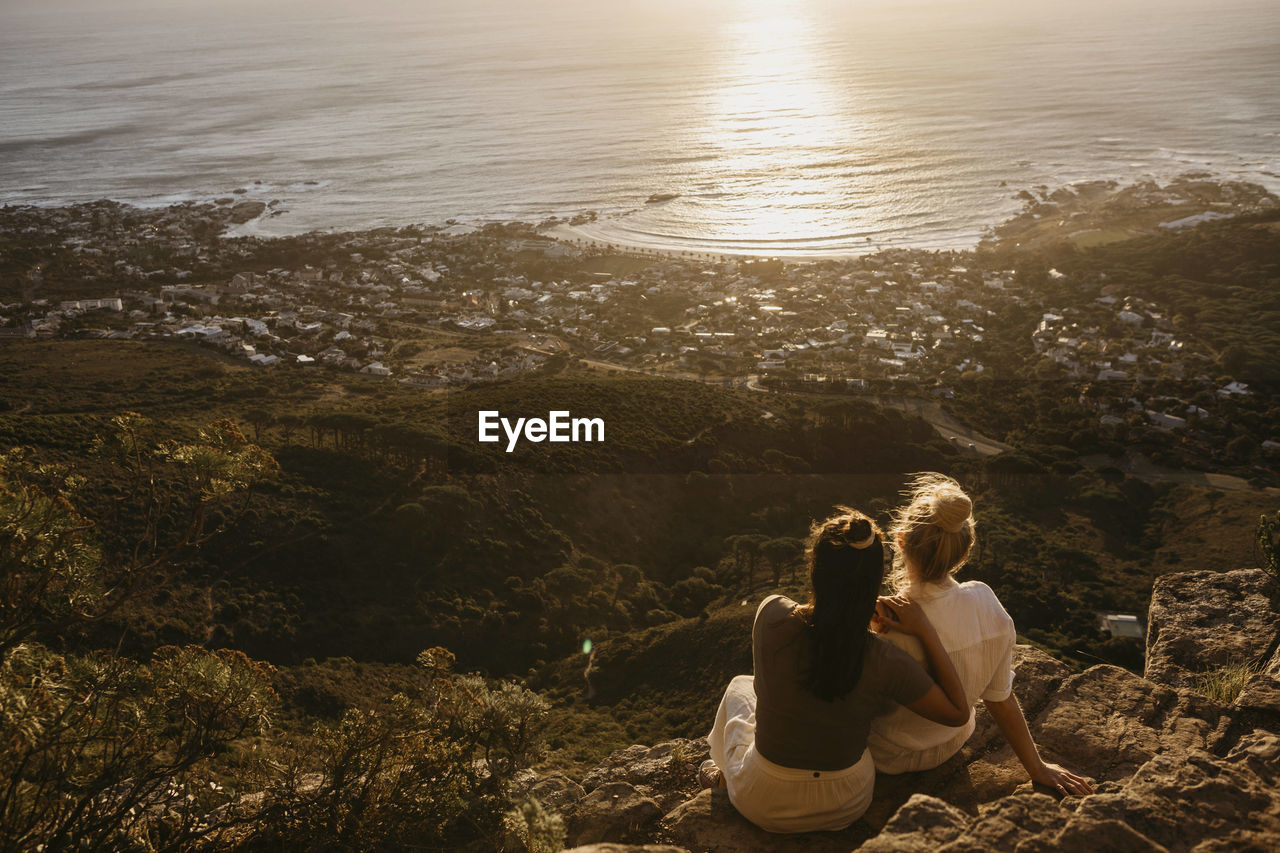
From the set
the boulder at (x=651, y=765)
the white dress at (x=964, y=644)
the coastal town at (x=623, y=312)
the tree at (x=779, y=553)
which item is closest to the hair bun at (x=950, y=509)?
the white dress at (x=964, y=644)

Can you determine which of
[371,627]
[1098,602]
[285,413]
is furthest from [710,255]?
[371,627]

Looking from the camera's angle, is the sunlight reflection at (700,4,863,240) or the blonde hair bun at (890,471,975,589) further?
the sunlight reflection at (700,4,863,240)

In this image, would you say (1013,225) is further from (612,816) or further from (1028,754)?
(1028,754)

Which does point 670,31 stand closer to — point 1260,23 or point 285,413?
point 1260,23

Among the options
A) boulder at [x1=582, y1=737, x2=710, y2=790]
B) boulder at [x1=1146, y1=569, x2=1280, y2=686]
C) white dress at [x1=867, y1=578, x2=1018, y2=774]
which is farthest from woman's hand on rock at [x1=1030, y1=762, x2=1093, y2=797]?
boulder at [x1=582, y1=737, x2=710, y2=790]

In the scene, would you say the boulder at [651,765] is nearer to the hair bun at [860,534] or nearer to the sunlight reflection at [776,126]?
the hair bun at [860,534]

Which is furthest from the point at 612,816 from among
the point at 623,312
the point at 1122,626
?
the point at 623,312

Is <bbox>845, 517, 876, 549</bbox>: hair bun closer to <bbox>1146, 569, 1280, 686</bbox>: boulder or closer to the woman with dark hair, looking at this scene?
the woman with dark hair
